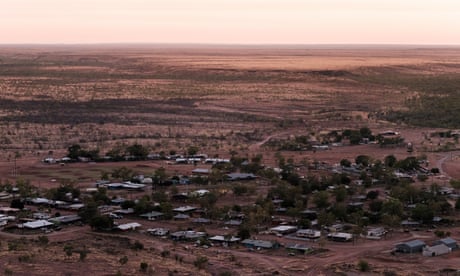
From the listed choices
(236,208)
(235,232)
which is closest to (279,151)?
(236,208)

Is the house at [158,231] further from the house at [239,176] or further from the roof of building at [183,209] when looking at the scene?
the house at [239,176]

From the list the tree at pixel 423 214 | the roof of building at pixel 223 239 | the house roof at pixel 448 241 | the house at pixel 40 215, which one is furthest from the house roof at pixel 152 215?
the house roof at pixel 448 241

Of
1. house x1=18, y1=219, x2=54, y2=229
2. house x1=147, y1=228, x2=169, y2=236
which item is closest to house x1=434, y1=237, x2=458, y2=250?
house x1=147, y1=228, x2=169, y2=236

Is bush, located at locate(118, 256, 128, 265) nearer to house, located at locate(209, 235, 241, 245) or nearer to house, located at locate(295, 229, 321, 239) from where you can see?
house, located at locate(209, 235, 241, 245)

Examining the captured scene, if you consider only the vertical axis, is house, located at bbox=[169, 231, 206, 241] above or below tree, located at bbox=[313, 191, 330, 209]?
below

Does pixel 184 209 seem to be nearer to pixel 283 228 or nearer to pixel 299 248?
pixel 283 228
